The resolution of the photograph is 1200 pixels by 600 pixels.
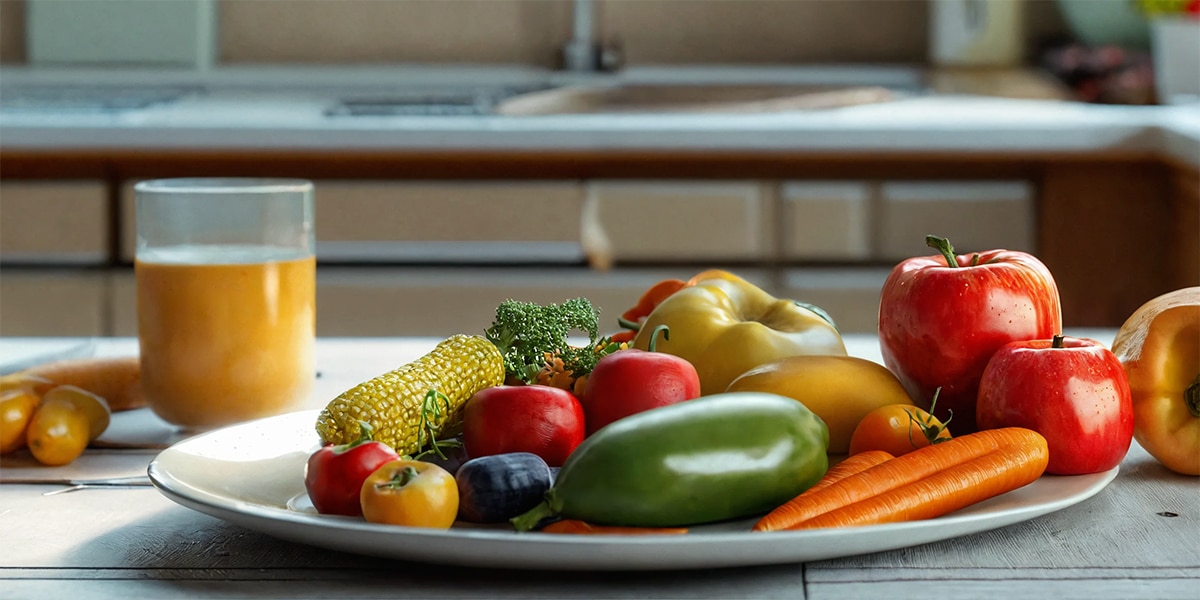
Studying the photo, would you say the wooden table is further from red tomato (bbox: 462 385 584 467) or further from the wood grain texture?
the wood grain texture

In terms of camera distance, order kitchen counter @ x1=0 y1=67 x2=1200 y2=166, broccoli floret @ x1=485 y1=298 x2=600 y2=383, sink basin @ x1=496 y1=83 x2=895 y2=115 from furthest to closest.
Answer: sink basin @ x1=496 y1=83 x2=895 y2=115
kitchen counter @ x1=0 y1=67 x2=1200 y2=166
broccoli floret @ x1=485 y1=298 x2=600 y2=383

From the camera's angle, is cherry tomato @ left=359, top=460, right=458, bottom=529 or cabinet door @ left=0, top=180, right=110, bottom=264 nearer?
cherry tomato @ left=359, top=460, right=458, bottom=529

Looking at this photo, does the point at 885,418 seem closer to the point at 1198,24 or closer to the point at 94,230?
the point at 94,230

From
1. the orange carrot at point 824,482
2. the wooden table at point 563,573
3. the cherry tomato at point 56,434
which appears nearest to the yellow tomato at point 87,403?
the cherry tomato at point 56,434

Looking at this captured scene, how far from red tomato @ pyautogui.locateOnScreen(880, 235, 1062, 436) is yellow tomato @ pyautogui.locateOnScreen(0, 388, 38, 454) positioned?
588 mm

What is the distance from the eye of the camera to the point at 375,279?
7.12ft

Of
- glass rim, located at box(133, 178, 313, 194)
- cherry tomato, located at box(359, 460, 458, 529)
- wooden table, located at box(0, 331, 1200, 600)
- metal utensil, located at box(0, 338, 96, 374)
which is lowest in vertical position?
wooden table, located at box(0, 331, 1200, 600)

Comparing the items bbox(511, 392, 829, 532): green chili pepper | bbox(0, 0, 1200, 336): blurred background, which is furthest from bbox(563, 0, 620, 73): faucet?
bbox(511, 392, 829, 532): green chili pepper

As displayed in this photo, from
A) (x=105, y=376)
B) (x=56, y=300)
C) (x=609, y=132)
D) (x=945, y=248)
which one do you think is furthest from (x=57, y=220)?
(x=945, y=248)

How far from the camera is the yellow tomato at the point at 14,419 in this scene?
879 mm

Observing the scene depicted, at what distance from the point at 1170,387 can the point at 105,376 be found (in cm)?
77

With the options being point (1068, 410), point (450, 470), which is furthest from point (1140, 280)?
point (450, 470)

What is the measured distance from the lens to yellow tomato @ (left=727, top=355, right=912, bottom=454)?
824mm

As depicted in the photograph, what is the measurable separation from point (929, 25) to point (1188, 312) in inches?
90.3
